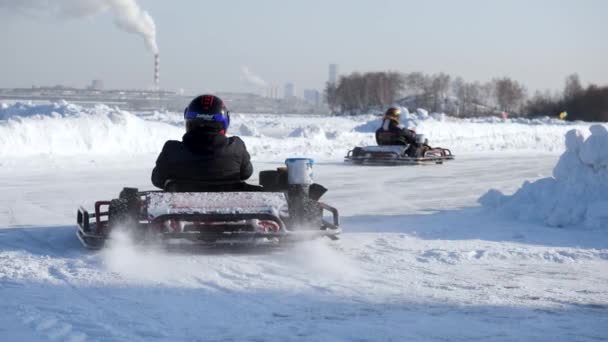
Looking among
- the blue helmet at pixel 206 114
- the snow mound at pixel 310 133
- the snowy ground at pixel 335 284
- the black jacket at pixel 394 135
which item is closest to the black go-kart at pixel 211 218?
the snowy ground at pixel 335 284

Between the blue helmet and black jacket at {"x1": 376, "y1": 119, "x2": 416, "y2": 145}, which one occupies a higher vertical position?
the blue helmet

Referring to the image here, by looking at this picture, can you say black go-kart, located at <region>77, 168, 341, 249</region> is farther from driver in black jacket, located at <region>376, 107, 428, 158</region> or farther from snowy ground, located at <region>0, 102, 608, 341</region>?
driver in black jacket, located at <region>376, 107, 428, 158</region>

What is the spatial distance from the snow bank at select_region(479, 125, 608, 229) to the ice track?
0.32 meters

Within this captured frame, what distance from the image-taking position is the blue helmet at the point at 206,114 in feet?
22.9

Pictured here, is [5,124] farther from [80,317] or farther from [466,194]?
[80,317]

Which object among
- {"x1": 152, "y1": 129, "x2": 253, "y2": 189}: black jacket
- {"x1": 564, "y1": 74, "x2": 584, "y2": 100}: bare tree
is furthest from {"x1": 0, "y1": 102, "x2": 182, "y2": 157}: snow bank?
{"x1": 564, "y1": 74, "x2": 584, "y2": 100}: bare tree

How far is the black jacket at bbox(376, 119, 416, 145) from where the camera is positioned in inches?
732

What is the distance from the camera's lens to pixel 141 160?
713 inches

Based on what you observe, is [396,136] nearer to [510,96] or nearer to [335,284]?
[335,284]

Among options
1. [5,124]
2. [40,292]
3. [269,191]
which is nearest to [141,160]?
[5,124]

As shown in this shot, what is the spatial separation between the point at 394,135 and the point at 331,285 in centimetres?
1359

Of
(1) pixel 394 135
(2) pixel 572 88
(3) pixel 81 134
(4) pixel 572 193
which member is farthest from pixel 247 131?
(2) pixel 572 88

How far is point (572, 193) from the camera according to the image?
897 cm

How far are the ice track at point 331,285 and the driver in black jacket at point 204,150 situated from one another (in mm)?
840
